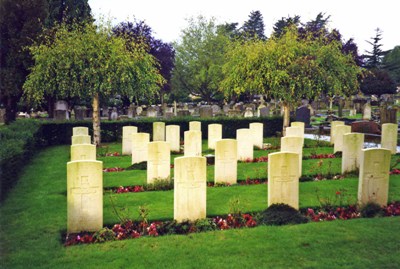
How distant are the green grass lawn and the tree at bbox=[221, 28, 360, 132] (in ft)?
34.0

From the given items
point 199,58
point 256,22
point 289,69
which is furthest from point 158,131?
point 256,22

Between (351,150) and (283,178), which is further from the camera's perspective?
(351,150)

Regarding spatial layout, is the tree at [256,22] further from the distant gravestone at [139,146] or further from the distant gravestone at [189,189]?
the distant gravestone at [189,189]

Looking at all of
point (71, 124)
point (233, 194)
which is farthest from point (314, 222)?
point (71, 124)

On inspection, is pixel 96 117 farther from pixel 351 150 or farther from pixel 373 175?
pixel 373 175

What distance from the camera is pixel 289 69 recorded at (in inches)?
818

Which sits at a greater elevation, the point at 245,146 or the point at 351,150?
the point at 351,150

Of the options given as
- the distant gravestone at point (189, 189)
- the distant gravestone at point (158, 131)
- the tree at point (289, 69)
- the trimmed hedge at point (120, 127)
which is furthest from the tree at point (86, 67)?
the distant gravestone at point (189, 189)

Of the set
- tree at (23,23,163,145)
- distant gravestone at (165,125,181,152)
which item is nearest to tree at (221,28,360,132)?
distant gravestone at (165,125,181,152)

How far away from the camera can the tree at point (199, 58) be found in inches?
1853

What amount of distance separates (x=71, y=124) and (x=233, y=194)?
567 inches

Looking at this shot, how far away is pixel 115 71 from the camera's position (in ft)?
65.1

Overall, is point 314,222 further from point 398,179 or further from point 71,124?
point 71,124

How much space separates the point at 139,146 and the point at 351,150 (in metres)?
7.28
